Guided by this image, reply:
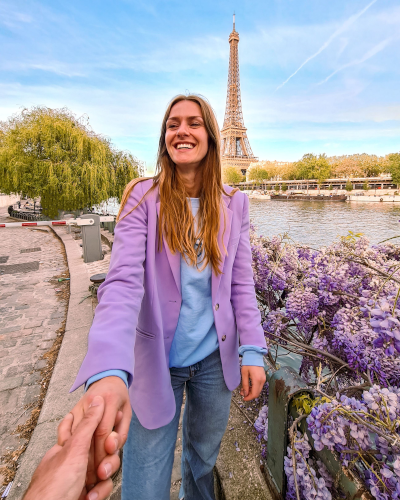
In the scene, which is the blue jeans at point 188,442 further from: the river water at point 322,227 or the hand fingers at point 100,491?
the river water at point 322,227

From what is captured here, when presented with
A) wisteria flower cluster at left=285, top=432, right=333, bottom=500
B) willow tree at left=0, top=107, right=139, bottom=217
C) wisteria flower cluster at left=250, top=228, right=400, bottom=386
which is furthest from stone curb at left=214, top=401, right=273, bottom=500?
willow tree at left=0, top=107, right=139, bottom=217

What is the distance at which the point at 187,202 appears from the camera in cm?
152

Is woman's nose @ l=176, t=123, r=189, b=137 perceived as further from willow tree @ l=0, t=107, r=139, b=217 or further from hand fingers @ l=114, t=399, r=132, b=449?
willow tree @ l=0, t=107, r=139, b=217

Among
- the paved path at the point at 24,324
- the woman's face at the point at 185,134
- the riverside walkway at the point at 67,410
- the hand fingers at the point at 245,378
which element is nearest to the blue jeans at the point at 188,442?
the hand fingers at the point at 245,378

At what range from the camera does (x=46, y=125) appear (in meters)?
13.4

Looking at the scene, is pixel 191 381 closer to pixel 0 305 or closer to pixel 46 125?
pixel 0 305

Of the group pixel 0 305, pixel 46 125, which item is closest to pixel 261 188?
pixel 46 125

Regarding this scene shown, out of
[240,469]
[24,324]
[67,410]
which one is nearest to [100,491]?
[240,469]

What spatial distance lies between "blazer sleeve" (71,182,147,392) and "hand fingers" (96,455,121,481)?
25cm

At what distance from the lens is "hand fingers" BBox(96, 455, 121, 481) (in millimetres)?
542

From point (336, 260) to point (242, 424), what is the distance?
4.61 feet

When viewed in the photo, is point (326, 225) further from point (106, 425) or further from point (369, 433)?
point (106, 425)

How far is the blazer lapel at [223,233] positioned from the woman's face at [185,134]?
0.95 feet

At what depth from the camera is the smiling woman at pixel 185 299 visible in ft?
4.30
